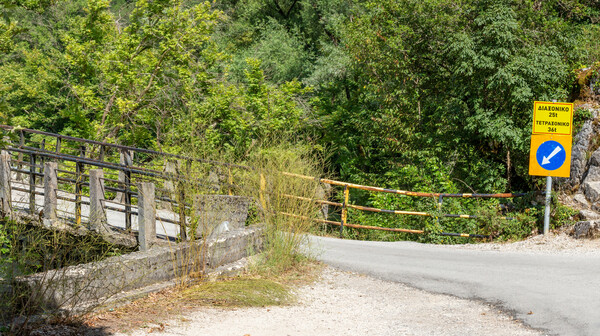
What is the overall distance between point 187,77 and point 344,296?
1505 cm

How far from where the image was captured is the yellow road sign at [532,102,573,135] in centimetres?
1220

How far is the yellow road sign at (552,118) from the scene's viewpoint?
1220 centimetres

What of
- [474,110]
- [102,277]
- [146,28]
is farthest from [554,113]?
[146,28]

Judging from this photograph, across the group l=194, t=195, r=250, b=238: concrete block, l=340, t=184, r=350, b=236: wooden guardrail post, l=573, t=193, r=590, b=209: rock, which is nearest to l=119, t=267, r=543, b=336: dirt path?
l=194, t=195, r=250, b=238: concrete block

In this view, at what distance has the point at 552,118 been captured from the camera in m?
12.3

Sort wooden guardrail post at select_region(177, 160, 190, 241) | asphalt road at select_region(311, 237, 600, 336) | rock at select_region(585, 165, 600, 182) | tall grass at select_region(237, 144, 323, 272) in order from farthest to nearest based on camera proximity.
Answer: rock at select_region(585, 165, 600, 182) < tall grass at select_region(237, 144, 323, 272) < wooden guardrail post at select_region(177, 160, 190, 241) < asphalt road at select_region(311, 237, 600, 336)

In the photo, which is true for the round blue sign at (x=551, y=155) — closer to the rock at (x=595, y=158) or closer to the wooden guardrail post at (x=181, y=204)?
the rock at (x=595, y=158)

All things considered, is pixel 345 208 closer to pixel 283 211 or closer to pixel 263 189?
pixel 263 189

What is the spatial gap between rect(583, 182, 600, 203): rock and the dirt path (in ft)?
18.4

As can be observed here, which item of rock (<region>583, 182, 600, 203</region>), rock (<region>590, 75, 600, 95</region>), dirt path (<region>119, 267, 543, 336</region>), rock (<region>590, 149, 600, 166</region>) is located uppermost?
rock (<region>590, 75, 600, 95</region>)

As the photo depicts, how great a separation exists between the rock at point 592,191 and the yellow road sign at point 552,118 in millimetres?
1385

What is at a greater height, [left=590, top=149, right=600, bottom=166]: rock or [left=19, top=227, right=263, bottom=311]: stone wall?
[left=590, top=149, right=600, bottom=166]: rock

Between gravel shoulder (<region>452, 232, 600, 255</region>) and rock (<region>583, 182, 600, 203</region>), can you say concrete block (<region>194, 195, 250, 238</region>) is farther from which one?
rock (<region>583, 182, 600, 203</region>)

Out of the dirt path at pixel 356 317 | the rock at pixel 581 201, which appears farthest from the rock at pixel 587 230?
the dirt path at pixel 356 317
